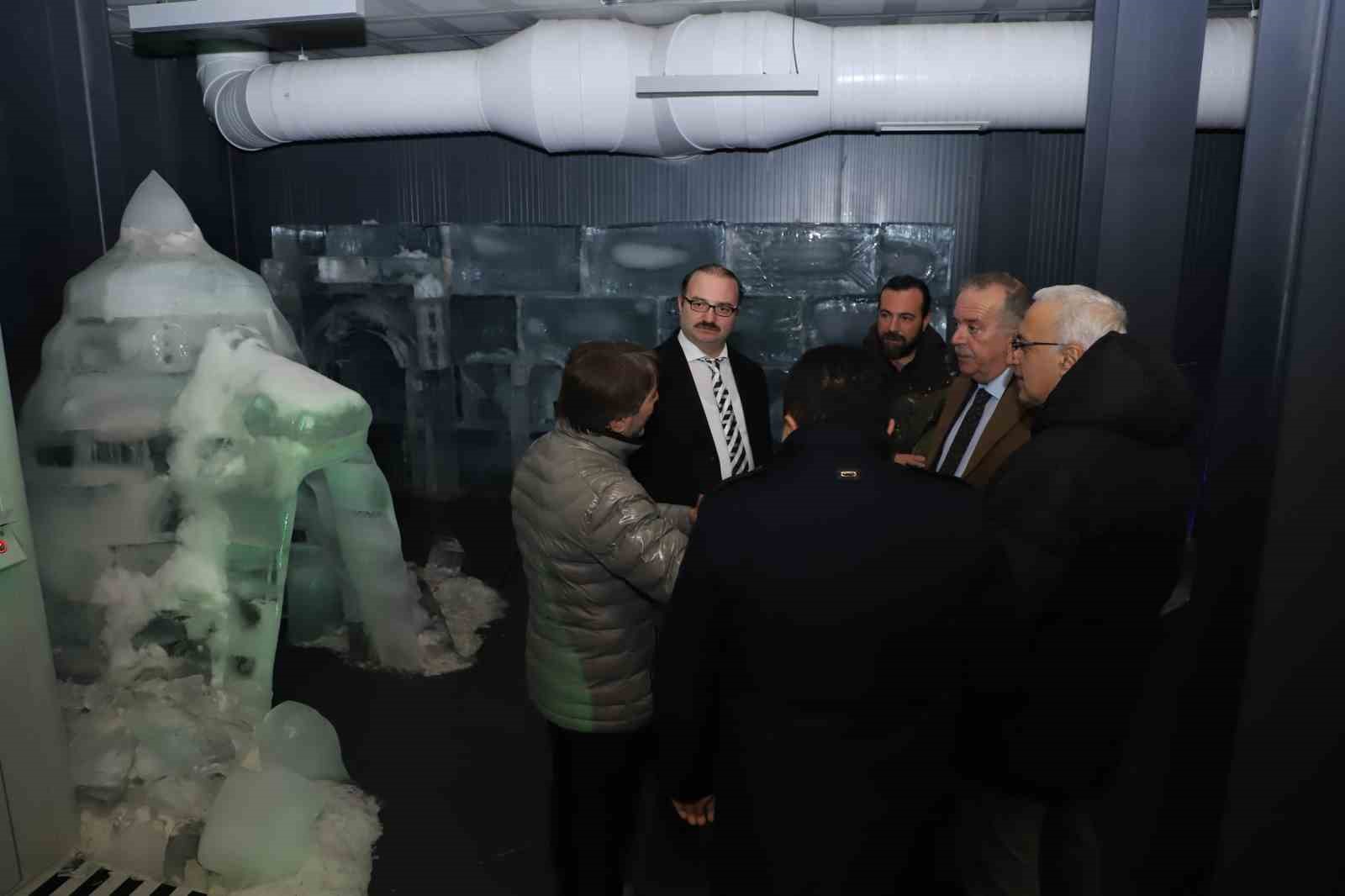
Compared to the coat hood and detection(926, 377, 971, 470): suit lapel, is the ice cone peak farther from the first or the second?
the coat hood

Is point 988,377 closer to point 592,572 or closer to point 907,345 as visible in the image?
point 907,345

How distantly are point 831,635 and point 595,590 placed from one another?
0.60 m

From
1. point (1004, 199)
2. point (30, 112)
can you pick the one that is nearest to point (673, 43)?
point (1004, 199)

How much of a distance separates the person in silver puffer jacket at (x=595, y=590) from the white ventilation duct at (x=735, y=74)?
217 centimetres

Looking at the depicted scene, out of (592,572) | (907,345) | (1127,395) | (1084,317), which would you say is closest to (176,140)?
(907,345)

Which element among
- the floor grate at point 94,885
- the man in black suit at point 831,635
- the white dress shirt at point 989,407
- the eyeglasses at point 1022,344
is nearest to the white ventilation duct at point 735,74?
the white dress shirt at point 989,407

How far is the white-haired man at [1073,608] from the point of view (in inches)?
55.7

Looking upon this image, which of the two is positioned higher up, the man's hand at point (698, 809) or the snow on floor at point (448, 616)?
the man's hand at point (698, 809)

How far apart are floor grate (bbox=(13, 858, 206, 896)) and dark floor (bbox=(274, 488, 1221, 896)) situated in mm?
532

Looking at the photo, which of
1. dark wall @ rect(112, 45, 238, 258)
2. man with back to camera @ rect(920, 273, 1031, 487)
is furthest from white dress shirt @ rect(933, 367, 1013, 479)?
dark wall @ rect(112, 45, 238, 258)

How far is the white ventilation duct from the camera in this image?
3396 mm

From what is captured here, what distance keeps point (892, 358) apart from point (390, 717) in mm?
2269

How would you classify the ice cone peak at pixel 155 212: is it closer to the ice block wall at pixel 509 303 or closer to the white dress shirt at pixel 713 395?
the white dress shirt at pixel 713 395

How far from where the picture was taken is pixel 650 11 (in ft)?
12.0
